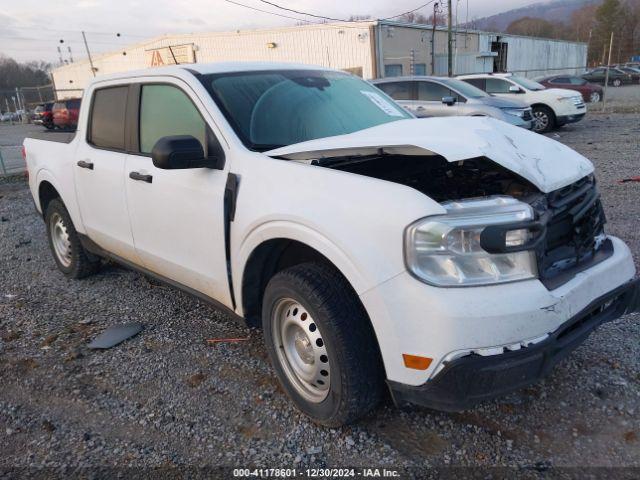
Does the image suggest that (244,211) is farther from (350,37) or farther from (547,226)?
(350,37)

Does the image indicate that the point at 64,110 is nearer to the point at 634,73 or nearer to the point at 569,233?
the point at 569,233

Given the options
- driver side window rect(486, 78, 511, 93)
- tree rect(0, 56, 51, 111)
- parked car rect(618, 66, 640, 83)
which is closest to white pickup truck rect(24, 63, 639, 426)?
driver side window rect(486, 78, 511, 93)

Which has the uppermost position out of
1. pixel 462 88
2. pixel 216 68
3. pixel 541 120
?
pixel 216 68

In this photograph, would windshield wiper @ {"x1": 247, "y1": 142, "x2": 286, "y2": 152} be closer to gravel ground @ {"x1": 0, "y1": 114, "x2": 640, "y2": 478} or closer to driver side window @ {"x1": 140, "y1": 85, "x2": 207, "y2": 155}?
driver side window @ {"x1": 140, "y1": 85, "x2": 207, "y2": 155}

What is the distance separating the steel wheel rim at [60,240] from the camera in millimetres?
5258

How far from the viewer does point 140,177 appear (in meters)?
3.69

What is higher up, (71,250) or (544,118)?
(71,250)

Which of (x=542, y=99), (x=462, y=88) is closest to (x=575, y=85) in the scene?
(x=542, y=99)

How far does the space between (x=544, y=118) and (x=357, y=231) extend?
14.9 meters

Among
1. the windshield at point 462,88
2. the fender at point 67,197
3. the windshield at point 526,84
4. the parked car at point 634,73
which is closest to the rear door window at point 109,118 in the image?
the fender at point 67,197

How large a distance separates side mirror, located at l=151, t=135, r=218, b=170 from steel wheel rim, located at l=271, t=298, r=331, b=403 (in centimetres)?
93

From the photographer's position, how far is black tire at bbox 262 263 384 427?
2467 millimetres

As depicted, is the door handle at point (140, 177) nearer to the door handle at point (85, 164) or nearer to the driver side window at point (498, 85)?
the door handle at point (85, 164)

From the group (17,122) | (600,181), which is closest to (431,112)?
(600,181)
